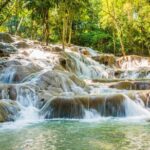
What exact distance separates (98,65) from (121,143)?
1964cm

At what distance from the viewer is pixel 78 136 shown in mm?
9445

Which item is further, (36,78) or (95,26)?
(95,26)

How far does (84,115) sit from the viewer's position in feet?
43.0

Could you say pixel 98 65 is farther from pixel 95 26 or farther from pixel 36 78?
pixel 95 26

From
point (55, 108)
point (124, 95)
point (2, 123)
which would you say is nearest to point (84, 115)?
point (55, 108)

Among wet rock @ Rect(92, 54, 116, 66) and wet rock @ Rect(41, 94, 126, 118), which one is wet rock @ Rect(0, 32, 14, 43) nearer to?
wet rock @ Rect(92, 54, 116, 66)

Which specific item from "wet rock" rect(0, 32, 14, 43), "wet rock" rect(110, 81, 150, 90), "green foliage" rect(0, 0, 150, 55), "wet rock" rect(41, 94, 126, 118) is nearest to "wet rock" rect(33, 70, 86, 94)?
"wet rock" rect(110, 81, 150, 90)

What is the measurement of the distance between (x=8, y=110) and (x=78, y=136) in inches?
159

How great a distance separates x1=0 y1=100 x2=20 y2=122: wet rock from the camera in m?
12.3

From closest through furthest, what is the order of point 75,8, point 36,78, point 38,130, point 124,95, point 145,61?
point 38,130 → point 124,95 → point 36,78 → point 75,8 → point 145,61

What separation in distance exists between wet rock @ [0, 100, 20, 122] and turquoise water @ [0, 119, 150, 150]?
3.60 ft

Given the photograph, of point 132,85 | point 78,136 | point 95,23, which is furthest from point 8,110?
point 95,23

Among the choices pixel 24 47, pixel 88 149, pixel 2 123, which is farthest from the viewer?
pixel 24 47

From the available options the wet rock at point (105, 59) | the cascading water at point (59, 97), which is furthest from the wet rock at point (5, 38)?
the cascading water at point (59, 97)
